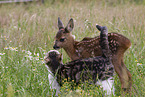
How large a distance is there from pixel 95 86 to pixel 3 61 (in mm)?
2105

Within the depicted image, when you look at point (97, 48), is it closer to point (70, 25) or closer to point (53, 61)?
point (70, 25)

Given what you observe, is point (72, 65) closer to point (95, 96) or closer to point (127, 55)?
point (95, 96)

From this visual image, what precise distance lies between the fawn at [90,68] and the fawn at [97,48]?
0.38 m

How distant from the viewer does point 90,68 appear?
3.92 m

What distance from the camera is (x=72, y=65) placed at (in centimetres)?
407

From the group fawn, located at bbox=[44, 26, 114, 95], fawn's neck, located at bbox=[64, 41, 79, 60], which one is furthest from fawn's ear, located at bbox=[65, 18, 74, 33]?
fawn, located at bbox=[44, 26, 114, 95]

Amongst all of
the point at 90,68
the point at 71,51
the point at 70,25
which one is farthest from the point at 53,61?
the point at 70,25

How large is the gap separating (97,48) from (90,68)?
103cm

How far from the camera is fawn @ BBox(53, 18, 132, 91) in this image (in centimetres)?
447

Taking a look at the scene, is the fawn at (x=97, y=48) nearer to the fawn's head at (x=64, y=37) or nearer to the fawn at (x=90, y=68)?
the fawn's head at (x=64, y=37)

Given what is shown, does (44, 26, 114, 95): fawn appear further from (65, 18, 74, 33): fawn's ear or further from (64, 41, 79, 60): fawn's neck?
(65, 18, 74, 33): fawn's ear

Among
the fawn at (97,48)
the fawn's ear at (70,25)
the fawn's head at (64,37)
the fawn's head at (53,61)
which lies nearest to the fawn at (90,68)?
the fawn's head at (53,61)

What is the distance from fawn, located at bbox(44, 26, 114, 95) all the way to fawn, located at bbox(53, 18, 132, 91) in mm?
381

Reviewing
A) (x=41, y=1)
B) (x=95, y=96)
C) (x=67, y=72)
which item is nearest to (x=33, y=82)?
(x=67, y=72)
